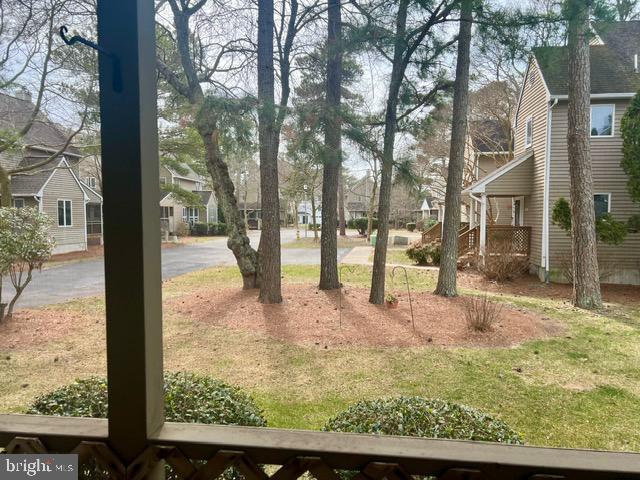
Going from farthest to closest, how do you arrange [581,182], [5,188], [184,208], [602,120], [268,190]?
1. [184,208]
2. [5,188]
3. [602,120]
4. [581,182]
5. [268,190]

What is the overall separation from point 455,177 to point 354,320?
3977 millimetres

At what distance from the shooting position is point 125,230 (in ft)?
3.81

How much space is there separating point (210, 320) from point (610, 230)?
9134 millimetres

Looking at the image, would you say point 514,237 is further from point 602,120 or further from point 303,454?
point 303,454

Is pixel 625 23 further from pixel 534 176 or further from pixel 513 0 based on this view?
pixel 513 0

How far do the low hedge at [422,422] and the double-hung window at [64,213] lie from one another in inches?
717

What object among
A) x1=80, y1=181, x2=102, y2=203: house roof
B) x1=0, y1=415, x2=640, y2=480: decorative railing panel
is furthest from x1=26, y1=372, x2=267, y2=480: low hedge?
x1=80, y1=181, x2=102, y2=203: house roof

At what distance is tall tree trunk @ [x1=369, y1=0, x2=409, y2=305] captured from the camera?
668 cm

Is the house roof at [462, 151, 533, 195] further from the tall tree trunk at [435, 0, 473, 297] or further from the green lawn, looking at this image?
the green lawn

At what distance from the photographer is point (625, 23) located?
11820mm

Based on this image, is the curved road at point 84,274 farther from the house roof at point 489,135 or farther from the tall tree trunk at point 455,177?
the house roof at point 489,135

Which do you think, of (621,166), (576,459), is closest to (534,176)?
(621,166)
